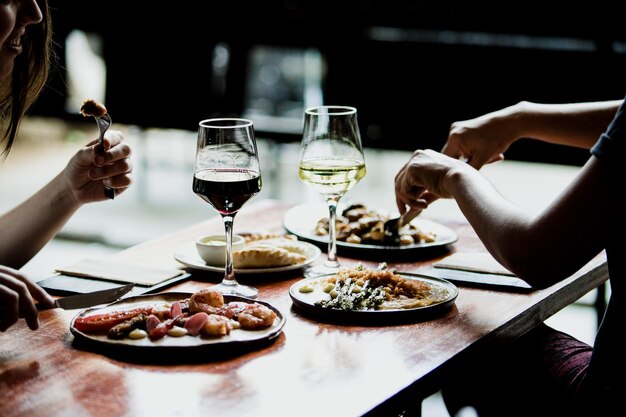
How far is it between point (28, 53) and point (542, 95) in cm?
321

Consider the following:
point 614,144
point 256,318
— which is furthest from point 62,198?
point 614,144

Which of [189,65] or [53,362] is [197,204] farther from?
[53,362]

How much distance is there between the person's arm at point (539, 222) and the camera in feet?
4.37

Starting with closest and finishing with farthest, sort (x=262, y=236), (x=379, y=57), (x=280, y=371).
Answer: (x=280, y=371)
(x=262, y=236)
(x=379, y=57)

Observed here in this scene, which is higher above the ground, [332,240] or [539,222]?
[539,222]

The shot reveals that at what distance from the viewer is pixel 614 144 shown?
1.30m

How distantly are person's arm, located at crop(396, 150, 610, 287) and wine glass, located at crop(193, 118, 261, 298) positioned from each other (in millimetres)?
375

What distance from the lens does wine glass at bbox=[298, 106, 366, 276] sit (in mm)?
1785

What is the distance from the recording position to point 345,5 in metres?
5.45

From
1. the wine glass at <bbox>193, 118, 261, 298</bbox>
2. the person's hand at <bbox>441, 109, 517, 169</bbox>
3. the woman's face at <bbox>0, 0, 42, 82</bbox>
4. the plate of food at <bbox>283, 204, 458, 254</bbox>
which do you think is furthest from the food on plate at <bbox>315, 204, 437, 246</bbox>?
the woman's face at <bbox>0, 0, 42, 82</bbox>

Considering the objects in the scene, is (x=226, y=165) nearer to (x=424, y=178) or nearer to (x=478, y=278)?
(x=424, y=178)

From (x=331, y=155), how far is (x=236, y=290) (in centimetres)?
35

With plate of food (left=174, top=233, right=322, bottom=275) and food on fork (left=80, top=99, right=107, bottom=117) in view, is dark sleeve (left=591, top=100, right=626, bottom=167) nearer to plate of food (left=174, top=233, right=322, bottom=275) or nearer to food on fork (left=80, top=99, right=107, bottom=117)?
plate of food (left=174, top=233, right=322, bottom=275)

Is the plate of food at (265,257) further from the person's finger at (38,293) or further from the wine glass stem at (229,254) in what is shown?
the person's finger at (38,293)
